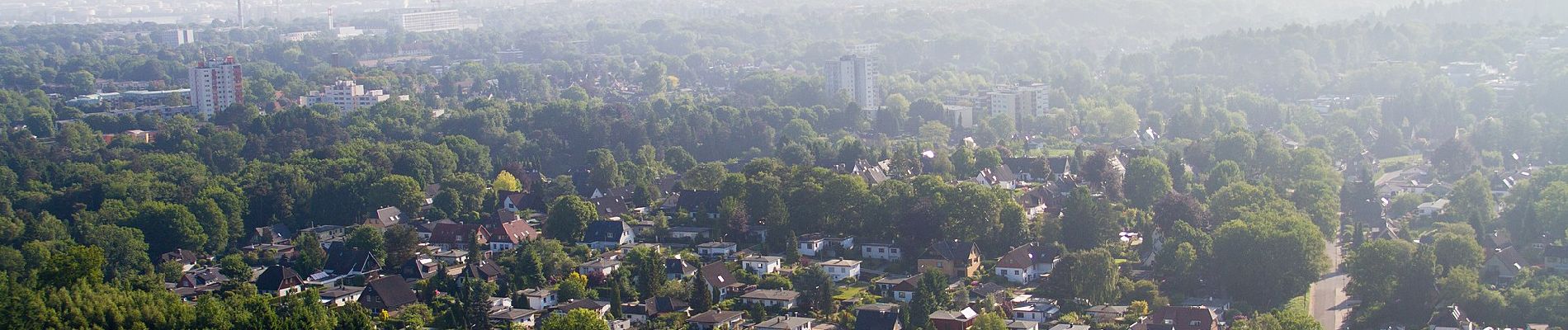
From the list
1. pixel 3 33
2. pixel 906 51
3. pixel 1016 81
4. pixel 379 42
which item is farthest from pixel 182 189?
pixel 3 33

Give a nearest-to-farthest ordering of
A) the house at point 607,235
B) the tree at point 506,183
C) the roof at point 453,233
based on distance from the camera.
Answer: the house at point 607,235 → the roof at point 453,233 → the tree at point 506,183

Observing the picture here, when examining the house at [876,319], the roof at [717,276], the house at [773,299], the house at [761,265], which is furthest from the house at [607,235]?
the house at [876,319]

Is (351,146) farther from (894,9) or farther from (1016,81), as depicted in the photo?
(894,9)

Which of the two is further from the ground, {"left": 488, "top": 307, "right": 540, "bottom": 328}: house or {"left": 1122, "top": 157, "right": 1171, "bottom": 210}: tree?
{"left": 1122, "top": 157, "right": 1171, "bottom": 210}: tree

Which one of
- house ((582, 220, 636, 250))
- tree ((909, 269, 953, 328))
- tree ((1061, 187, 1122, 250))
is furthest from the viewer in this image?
house ((582, 220, 636, 250))

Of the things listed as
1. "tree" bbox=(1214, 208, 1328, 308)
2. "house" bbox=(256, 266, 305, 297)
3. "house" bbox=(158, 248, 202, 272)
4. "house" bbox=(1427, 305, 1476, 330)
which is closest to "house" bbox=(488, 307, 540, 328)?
"house" bbox=(256, 266, 305, 297)

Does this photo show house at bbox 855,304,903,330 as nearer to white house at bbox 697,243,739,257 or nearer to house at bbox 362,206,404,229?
white house at bbox 697,243,739,257

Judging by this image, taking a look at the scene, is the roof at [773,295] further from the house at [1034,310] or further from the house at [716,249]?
the house at [716,249]
